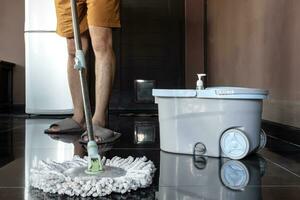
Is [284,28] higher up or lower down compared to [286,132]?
higher up

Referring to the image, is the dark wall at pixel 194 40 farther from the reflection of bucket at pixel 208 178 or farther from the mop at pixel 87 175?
the mop at pixel 87 175

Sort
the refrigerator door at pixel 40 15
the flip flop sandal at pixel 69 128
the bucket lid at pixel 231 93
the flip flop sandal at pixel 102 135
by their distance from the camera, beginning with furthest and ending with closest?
the refrigerator door at pixel 40 15 → the flip flop sandal at pixel 69 128 → the flip flop sandal at pixel 102 135 → the bucket lid at pixel 231 93

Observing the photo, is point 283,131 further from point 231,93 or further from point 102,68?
point 102,68

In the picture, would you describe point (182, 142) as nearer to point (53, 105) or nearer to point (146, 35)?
point (53, 105)

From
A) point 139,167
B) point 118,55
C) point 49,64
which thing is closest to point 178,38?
point 118,55

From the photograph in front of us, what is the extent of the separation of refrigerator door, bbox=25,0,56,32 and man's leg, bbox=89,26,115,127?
4.89ft

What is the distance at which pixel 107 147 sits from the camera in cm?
132

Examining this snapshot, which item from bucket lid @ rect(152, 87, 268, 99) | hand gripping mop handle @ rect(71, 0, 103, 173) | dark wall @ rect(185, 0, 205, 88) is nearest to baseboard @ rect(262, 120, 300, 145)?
bucket lid @ rect(152, 87, 268, 99)

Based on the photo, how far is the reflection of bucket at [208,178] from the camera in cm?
77

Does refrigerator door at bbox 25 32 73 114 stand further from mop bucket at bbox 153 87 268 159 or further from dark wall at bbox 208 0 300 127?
mop bucket at bbox 153 87 268 159

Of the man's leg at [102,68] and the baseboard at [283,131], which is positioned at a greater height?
the man's leg at [102,68]

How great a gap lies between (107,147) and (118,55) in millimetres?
2240

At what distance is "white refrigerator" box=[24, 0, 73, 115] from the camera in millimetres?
2873

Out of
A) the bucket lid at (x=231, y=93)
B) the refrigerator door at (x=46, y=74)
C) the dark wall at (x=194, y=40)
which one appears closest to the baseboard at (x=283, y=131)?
the bucket lid at (x=231, y=93)
